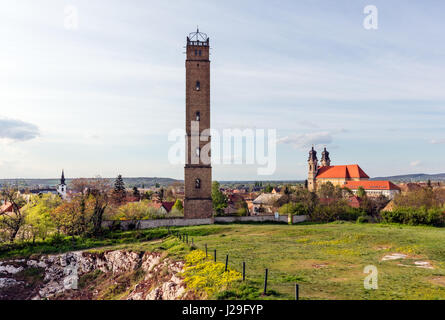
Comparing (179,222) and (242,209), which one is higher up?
(179,222)

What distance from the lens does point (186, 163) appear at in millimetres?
40094

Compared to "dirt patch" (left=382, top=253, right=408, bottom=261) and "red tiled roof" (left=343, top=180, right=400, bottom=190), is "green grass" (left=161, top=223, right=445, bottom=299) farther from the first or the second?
"red tiled roof" (left=343, top=180, right=400, bottom=190)

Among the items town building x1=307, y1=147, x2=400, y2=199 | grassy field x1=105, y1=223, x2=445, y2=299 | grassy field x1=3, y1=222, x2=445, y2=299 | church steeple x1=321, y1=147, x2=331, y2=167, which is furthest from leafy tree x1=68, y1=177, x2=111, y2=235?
church steeple x1=321, y1=147, x2=331, y2=167

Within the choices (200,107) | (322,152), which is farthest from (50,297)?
(322,152)

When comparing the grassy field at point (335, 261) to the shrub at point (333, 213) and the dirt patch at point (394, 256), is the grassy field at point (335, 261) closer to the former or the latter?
the dirt patch at point (394, 256)

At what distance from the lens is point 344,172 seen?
4360 inches

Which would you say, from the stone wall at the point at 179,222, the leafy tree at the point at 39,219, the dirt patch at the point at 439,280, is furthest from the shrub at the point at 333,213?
the leafy tree at the point at 39,219

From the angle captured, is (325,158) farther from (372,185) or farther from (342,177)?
(372,185)

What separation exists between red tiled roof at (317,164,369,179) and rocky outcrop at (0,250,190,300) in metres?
95.2

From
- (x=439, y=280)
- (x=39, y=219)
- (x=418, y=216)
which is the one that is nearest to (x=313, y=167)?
(x=418, y=216)

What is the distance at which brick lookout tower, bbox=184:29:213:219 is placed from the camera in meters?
40.0

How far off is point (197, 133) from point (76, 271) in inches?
773
